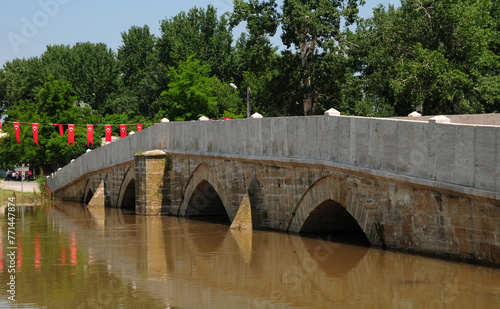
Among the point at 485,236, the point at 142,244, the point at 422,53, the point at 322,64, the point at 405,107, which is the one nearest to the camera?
the point at 485,236

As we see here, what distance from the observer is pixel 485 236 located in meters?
11.5

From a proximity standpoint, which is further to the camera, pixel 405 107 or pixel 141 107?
pixel 141 107

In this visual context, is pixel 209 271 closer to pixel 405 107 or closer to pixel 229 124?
pixel 229 124

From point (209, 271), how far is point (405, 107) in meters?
21.5

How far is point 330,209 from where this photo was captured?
54.0 feet

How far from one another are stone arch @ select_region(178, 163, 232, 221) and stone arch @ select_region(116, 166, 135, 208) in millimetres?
4339

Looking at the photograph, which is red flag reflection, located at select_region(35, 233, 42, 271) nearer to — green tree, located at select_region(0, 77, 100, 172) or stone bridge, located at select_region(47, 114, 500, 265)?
stone bridge, located at select_region(47, 114, 500, 265)

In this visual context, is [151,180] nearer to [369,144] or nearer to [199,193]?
[199,193]

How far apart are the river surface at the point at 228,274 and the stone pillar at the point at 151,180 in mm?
4326

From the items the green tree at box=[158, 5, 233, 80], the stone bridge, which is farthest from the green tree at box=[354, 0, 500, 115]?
the green tree at box=[158, 5, 233, 80]

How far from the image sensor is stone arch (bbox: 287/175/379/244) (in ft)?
47.3

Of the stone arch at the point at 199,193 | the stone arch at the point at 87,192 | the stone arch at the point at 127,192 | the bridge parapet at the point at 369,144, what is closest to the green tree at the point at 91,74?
the stone arch at the point at 87,192

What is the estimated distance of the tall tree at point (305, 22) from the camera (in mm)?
35719

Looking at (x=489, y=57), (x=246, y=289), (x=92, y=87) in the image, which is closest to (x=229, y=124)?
(x=246, y=289)
